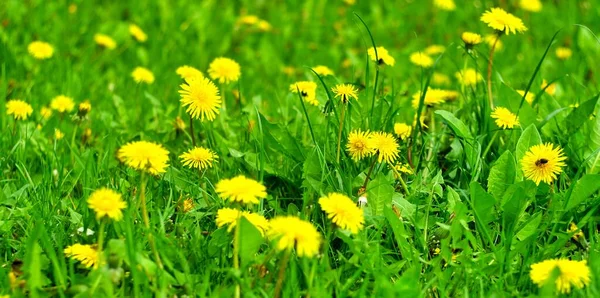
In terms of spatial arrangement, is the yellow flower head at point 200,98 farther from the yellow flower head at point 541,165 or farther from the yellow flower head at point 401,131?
the yellow flower head at point 541,165

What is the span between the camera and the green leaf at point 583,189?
2328 millimetres

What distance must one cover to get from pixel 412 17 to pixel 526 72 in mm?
980

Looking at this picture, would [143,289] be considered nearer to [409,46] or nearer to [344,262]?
[344,262]

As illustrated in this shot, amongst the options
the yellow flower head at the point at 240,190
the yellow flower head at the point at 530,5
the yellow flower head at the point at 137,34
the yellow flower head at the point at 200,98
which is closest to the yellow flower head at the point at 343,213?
the yellow flower head at the point at 240,190

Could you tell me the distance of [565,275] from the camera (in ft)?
6.19

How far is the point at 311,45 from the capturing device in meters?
4.59

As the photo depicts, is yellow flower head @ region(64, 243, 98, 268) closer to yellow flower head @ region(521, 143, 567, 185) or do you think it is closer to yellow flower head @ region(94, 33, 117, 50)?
yellow flower head @ region(521, 143, 567, 185)

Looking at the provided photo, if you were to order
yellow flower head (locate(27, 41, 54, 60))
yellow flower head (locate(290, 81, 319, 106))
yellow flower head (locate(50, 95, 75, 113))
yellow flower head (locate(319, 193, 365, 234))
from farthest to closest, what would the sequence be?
yellow flower head (locate(27, 41, 54, 60)) < yellow flower head (locate(50, 95, 75, 113)) < yellow flower head (locate(290, 81, 319, 106)) < yellow flower head (locate(319, 193, 365, 234))

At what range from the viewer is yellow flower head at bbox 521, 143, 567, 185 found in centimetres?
224

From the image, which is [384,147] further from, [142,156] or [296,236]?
[142,156]

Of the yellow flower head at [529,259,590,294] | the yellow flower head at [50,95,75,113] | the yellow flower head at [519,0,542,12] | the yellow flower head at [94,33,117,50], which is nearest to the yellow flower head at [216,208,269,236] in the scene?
the yellow flower head at [529,259,590,294]

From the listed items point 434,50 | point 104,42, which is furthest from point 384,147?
point 434,50

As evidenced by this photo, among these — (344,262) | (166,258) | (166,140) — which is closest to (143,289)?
(166,258)

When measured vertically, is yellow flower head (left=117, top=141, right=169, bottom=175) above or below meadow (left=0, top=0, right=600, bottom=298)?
above
